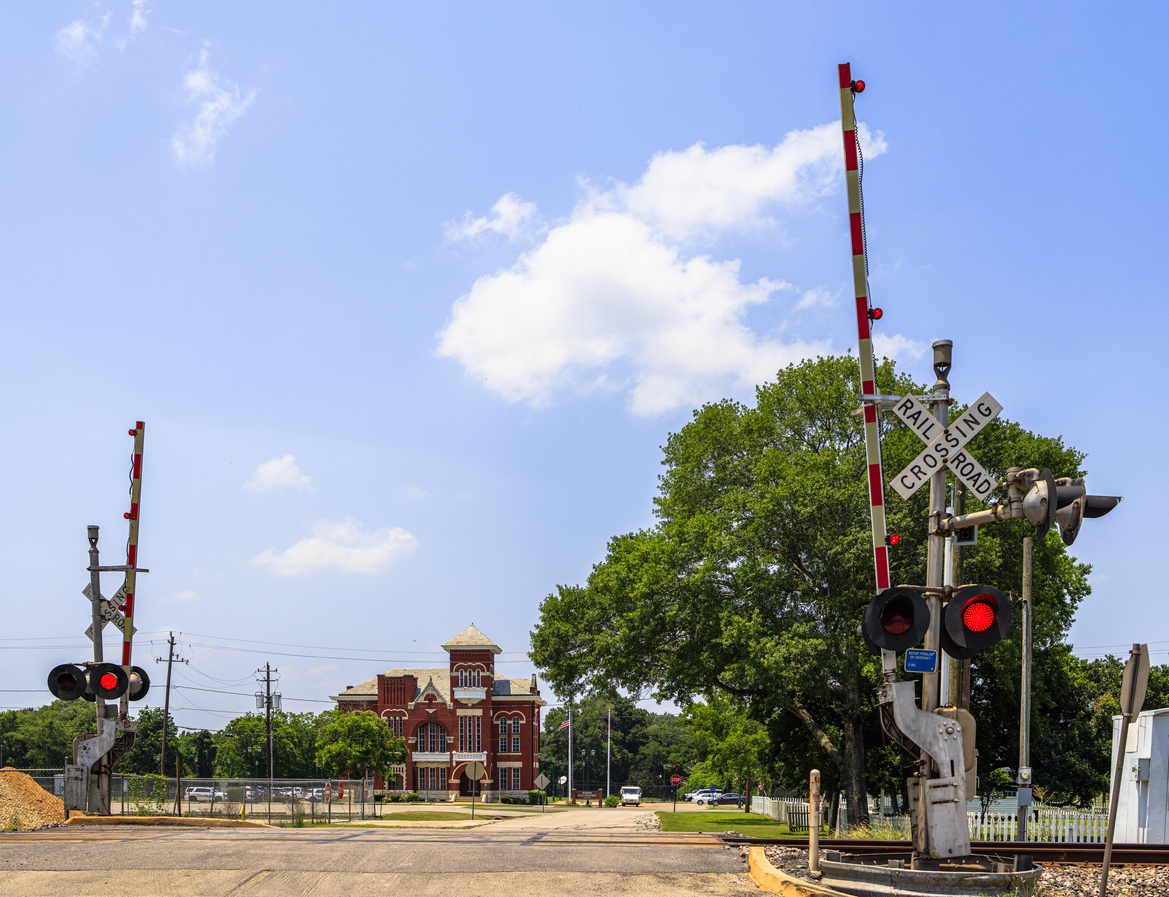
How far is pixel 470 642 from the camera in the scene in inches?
3342

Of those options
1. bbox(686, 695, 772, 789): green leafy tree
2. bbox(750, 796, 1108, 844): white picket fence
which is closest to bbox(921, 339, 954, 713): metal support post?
bbox(750, 796, 1108, 844): white picket fence

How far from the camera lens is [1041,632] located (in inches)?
1257

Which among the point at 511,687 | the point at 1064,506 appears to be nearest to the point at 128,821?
the point at 1064,506

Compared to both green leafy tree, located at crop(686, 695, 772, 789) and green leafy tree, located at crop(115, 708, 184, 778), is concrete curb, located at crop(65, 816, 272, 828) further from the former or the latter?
green leafy tree, located at crop(115, 708, 184, 778)

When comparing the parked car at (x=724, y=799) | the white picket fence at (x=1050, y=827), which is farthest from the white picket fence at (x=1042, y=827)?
the parked car at (x=724, y=799)

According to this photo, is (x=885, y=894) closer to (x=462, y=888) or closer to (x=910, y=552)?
(x=462, y=888)

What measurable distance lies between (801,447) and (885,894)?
28.5 metres

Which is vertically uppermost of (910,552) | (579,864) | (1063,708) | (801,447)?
(801,447)

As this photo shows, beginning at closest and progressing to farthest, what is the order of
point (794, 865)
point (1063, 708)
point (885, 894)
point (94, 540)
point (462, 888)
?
point (885, 894)
point (462, 888)
point (794, 865)
point (94, 540)
point (1063, 708)

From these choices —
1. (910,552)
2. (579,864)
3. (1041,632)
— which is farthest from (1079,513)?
(1041,632)

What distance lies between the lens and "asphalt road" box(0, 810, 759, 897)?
9086 millimetres

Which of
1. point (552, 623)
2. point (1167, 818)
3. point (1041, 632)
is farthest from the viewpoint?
point (552, 623)

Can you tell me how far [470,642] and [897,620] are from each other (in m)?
78.3

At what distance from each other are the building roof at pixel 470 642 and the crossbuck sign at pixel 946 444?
77493mm
